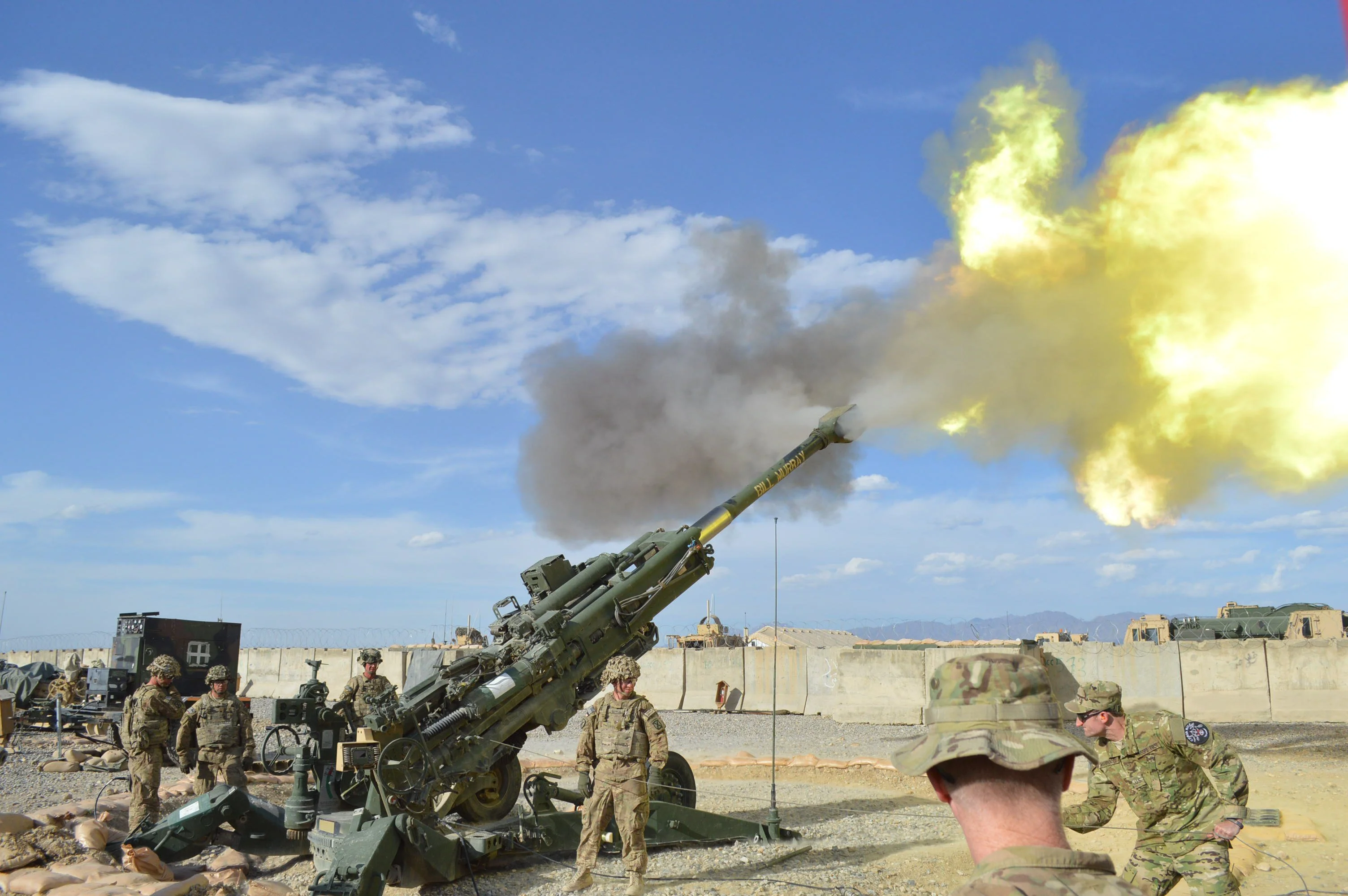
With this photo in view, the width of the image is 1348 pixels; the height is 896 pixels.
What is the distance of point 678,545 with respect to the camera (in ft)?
35.0

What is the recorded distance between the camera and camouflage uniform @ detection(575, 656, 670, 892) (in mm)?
8188

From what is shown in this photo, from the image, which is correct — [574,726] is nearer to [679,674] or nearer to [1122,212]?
[679,674]

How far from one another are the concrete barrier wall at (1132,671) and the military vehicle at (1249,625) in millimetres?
6093

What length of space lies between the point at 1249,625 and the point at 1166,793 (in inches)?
1017

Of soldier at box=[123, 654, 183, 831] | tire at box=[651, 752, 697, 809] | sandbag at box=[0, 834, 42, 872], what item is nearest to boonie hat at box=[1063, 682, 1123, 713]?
tire at box=[651, 752, 697, 809]

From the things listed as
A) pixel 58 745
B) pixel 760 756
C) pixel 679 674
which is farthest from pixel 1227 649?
pixel 58 745

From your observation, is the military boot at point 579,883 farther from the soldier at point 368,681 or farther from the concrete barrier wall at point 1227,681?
the concrete barrier wall at point 1227,681

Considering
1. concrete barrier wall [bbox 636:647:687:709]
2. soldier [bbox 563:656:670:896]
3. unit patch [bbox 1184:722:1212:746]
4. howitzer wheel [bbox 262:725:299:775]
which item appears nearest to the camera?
unit patch [bbox 1184:722:1212:746]

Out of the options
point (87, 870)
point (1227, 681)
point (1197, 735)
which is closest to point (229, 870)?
point (87, 870)

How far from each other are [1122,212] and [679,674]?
14.6 metres

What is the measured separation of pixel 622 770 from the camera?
8289mm

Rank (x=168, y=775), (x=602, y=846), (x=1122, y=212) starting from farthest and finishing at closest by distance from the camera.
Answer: (x=168, y=775) < (x=1122, y=212) < (x=602, y=846)

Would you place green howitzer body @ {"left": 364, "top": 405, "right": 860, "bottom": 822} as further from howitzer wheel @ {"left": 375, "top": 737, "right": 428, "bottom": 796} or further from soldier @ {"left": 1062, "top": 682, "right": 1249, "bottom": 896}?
soldier @ {"left": 1062, "top": 682, "right": 1249, "bottom": 896}

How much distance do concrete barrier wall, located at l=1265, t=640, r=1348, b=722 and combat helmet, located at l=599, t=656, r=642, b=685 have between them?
1556cm
